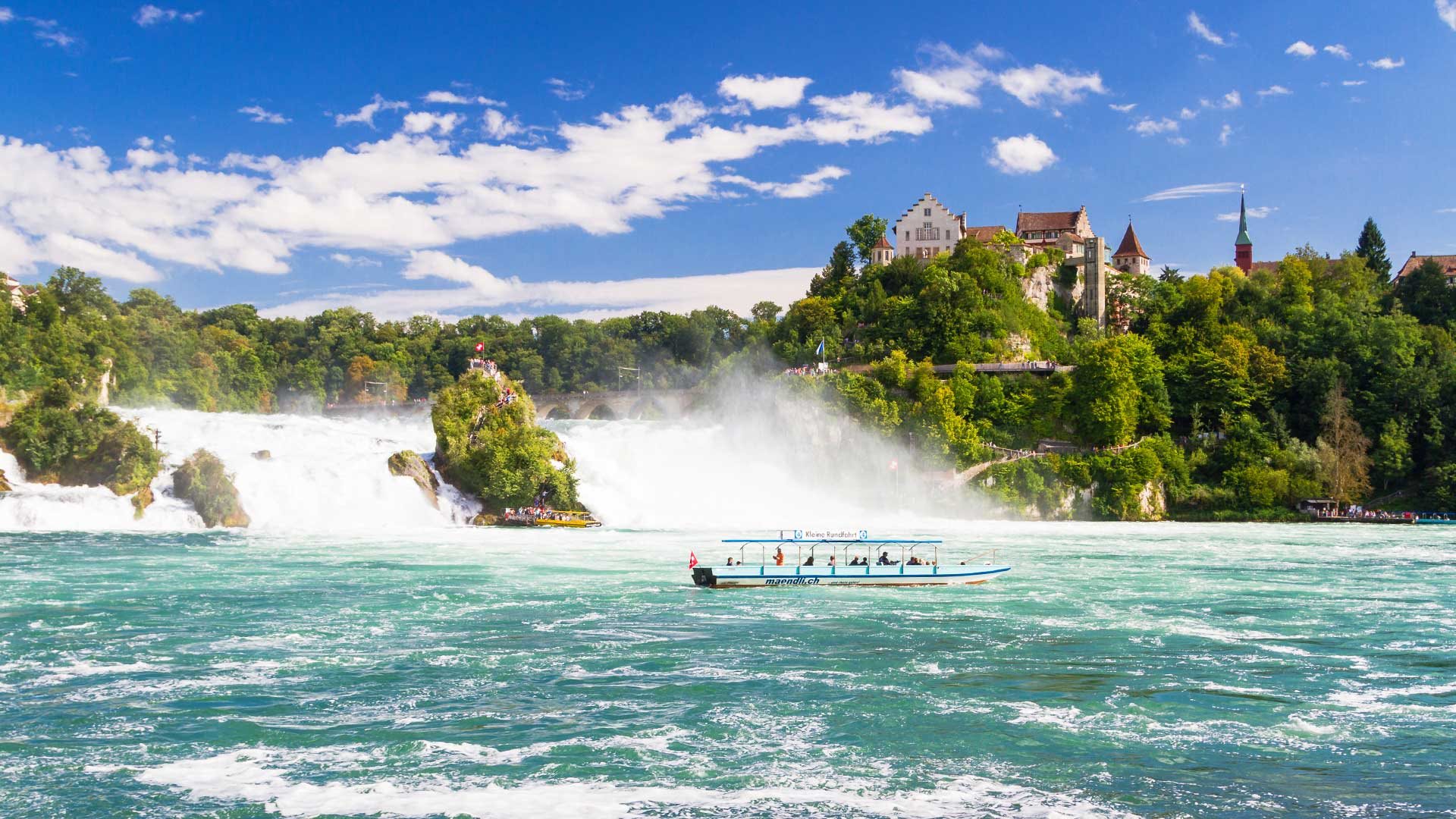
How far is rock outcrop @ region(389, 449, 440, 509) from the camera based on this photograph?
56.8m

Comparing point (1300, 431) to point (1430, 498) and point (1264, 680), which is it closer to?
point (1430, 498)

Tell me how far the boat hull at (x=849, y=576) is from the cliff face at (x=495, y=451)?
2293 centimetres

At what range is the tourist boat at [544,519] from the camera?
185 feet

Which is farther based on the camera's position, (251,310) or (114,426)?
(251,310)

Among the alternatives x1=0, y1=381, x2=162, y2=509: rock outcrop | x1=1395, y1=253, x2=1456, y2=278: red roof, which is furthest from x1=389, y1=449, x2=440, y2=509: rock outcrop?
x1=1395, y1=253, x2=1456, y2=278: red roof

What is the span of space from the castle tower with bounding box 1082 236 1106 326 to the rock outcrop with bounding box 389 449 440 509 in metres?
52.3

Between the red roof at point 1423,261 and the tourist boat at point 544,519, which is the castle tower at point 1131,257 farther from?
the tourist boat at point 544,519

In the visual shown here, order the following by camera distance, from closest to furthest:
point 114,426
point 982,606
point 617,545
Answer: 1. point 982,606
2. point 617,545
3. point 114,426

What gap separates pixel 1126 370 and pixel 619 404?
44188mm

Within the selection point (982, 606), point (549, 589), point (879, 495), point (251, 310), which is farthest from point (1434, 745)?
point (251, 310)

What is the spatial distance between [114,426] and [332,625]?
3326cm

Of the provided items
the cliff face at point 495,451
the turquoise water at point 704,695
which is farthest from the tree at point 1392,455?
the cliff face at point 495,451

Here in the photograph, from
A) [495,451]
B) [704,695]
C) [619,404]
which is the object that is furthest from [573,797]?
[619,404]

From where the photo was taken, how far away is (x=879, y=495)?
71.3 meters
